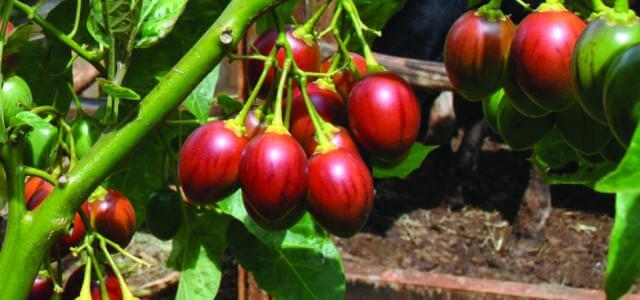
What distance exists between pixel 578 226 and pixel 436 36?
32.5 inches

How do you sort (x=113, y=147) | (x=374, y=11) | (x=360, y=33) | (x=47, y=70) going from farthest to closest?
(x=47, y=70) < (x=374, y=11) < (x=360, y=33) < (x=113, y=147)

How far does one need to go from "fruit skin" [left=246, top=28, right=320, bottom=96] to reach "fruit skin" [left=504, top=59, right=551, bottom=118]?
0.54 ft

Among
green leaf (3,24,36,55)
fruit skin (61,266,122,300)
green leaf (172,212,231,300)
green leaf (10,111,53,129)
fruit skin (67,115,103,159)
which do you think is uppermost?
green leaf (10,111,53,129)

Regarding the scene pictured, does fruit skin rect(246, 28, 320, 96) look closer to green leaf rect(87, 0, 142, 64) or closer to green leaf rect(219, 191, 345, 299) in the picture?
green leaf rect(87, 0, 142, 64)

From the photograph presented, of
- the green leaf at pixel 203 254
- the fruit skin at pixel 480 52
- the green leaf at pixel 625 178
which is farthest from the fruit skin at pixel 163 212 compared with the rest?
the green leaf at pixel 625 178

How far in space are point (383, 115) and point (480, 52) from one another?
7 cm

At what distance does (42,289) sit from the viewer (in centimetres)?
75

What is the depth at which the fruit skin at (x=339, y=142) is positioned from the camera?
63 cm

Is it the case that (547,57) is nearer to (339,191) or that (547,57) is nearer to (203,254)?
(339,191)

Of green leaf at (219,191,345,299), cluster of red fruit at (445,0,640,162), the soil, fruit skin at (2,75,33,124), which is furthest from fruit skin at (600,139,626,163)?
the soil

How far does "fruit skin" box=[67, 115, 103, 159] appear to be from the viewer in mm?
861

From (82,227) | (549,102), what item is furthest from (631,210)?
(82,227)

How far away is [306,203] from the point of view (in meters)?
0.63

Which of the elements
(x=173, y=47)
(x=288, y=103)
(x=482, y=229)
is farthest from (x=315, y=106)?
(x=482, y=229)
